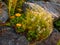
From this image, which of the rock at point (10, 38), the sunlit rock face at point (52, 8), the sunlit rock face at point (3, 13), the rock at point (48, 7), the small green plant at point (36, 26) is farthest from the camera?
the sunlit rock face at point (52, 8)

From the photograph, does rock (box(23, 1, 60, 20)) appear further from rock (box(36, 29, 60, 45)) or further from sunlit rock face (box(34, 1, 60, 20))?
rock (box(36, 29, 60, 45))

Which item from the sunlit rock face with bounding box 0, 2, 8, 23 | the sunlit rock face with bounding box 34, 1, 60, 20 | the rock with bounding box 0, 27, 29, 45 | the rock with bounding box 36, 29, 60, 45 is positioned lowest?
the rock with bounding box 36, 29, 60, 45

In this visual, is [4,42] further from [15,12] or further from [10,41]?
[15,12]

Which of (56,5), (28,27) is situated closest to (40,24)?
(28,27)

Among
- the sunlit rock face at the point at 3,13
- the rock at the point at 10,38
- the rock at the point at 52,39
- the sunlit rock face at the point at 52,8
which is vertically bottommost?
the rock at the point at 52,39

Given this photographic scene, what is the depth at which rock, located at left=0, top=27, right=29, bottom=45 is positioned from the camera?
468 cm

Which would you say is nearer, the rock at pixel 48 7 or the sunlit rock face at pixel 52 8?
the rock at pixel 48 7

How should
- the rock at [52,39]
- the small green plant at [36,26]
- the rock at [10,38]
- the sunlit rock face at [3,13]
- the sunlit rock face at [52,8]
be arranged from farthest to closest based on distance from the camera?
the sunlit rock face at [52,8] < the sunlit rock face at [3,13] < the rock at [52,39] < the small green plant at [36,26] < the rock at [10,38]

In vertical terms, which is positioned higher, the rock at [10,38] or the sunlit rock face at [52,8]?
the sunlit rock face at [52,8]

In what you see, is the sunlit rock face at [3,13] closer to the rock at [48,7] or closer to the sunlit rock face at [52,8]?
the rock at [48,7]

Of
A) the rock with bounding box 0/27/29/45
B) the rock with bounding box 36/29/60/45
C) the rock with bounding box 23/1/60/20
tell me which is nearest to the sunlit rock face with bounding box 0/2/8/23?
the rock with bounding box 0/27/29/45

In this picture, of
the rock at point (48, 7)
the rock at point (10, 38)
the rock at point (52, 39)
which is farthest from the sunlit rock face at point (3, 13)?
the rock at point (52, 39)

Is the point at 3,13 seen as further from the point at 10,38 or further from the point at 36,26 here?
the point at 36,26

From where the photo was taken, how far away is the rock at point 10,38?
468 centimetres
